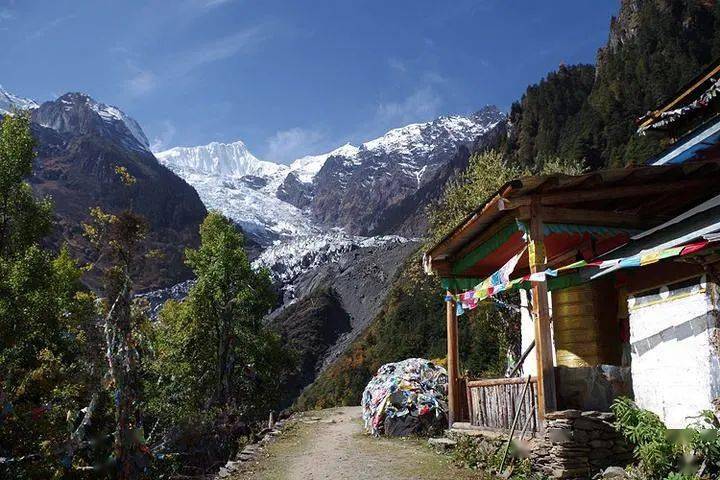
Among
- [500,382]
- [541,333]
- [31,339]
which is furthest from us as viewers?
[31,339]

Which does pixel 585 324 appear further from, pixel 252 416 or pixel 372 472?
pixel 252 416

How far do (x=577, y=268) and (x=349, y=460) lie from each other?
629 cm

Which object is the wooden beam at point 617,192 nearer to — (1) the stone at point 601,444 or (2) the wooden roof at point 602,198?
(2) the wooden roof at point 602,198

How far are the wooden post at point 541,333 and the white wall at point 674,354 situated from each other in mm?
1374

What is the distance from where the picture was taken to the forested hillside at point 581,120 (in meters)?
62.8

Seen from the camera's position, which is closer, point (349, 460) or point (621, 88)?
point (349, 460)

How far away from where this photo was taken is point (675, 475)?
6.54 m

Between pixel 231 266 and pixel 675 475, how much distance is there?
23.2 metres

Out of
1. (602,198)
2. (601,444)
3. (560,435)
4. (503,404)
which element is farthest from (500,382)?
(602,198)

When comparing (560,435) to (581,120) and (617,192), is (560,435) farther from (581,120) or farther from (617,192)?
(581,120)

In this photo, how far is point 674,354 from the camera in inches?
306

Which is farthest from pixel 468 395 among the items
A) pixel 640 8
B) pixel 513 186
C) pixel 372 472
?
pixel 640 8

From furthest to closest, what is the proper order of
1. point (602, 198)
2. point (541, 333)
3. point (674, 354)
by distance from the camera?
1. point (602, 198)
2. point (541, 333)
3. point (674, 354)

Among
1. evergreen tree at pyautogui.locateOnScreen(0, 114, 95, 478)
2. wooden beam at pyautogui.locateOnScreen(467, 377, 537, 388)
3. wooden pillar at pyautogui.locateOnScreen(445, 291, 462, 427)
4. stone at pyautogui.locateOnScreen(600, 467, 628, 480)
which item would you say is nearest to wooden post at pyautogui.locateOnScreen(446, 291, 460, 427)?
wooden pillar at pyautogui.locateOnScreen(445, 291, 462, 427)
